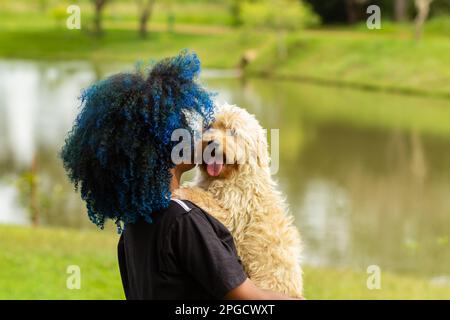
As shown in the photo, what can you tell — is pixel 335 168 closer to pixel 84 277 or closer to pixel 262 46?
pixel 84 277

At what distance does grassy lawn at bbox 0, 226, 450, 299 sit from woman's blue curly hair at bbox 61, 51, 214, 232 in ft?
14.6

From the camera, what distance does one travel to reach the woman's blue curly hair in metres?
2.27

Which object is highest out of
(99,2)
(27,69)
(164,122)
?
(99,2)

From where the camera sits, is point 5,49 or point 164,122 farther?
point 5,49

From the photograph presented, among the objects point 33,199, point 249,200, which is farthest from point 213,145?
point 33,199

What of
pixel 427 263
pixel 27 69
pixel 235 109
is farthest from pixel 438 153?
pixel 27 69

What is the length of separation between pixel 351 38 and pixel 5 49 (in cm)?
1814

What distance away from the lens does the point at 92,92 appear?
2371mm

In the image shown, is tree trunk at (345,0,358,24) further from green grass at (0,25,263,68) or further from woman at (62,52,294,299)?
woman at (62,52,294,299)

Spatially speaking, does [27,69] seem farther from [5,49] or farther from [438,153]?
[438,153]

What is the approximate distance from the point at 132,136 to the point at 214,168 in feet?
1.93

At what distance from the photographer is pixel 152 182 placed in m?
2.28

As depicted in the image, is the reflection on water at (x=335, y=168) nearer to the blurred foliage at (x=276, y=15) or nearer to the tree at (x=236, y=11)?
the blurred foliage at (x=276, y=15)

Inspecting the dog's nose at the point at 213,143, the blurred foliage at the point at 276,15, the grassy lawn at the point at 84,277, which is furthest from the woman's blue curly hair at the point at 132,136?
the blurred foliage at the point at 276,15
